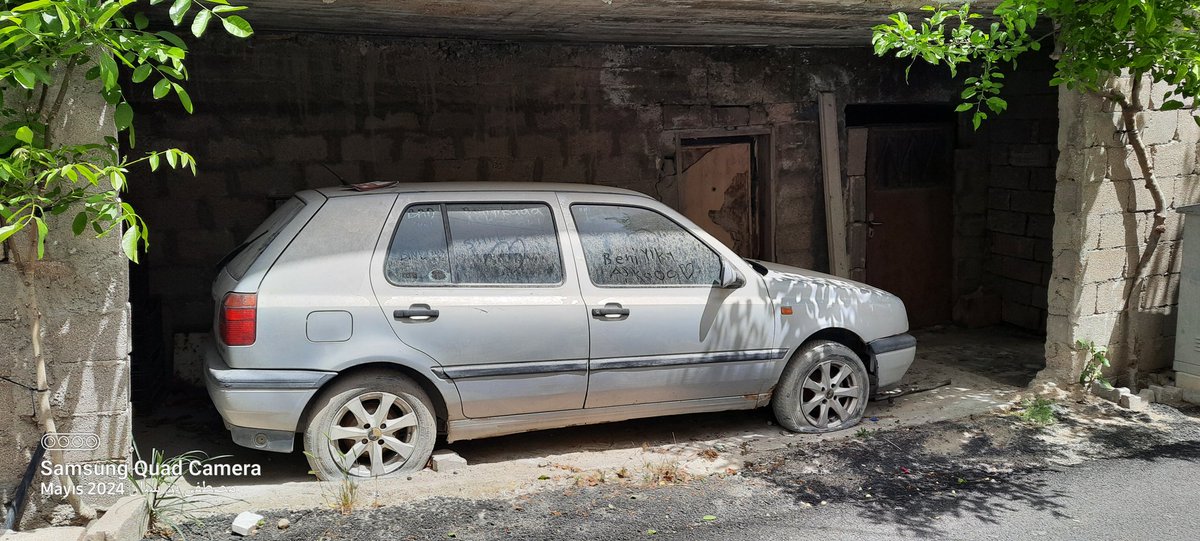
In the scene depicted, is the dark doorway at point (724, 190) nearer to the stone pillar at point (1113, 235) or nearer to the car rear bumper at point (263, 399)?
the stone pillar at point (1113, 235)

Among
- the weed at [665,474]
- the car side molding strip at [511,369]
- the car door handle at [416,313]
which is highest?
the car door handle at [416,313]

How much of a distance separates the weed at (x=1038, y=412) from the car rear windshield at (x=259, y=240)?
497cm

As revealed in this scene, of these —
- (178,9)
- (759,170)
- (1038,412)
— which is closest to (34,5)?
(178,9)

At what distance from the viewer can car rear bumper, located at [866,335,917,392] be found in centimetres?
631

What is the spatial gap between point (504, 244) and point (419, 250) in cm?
48

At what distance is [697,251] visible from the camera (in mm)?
5863

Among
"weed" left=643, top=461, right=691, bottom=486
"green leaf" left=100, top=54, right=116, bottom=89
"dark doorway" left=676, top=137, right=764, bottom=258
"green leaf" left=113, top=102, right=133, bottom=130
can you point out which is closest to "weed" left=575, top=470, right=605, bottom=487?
"weed" left=643, top=461, right=691, bottom=486

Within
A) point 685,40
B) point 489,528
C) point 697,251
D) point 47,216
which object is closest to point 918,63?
point 685,40

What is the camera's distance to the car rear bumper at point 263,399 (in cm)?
487

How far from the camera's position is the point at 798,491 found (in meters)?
5.30

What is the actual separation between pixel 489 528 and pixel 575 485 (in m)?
0.71

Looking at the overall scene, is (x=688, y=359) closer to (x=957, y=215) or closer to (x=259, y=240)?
(x=259, y=240)

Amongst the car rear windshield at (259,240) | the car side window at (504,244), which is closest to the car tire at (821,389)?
the car side window at (504,244)

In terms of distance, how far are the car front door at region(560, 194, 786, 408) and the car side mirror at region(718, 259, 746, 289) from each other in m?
0.03
